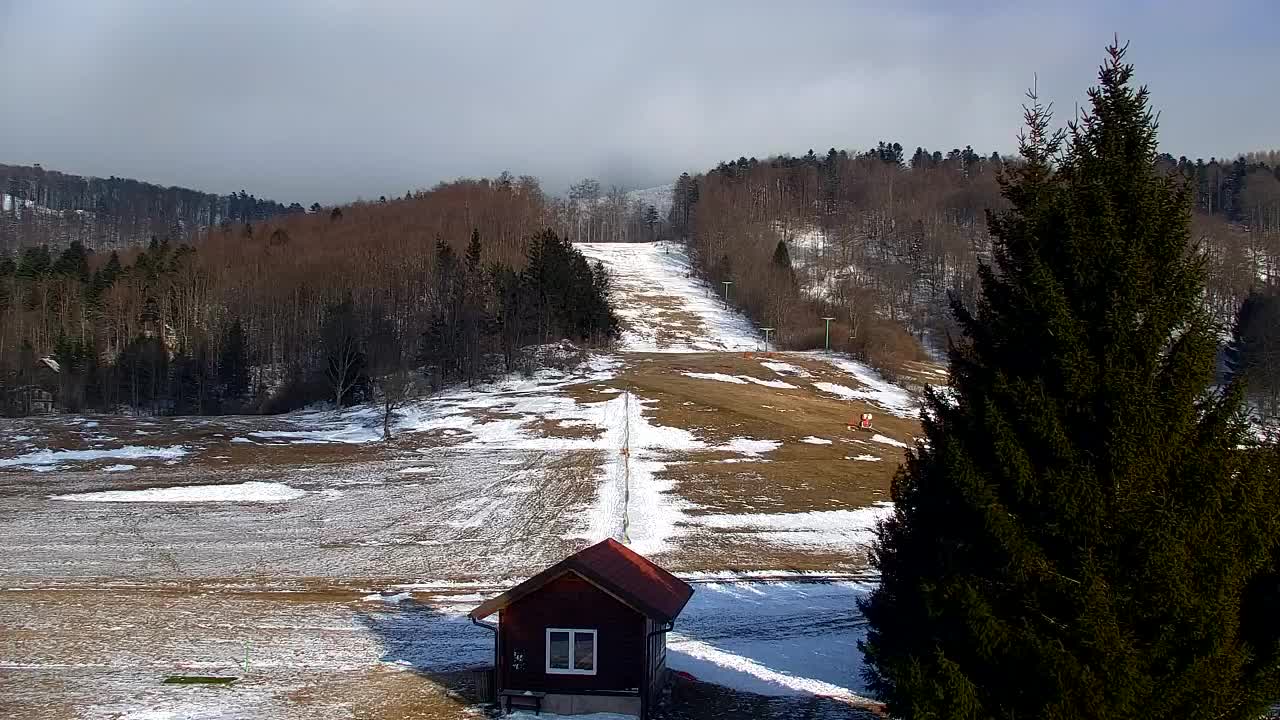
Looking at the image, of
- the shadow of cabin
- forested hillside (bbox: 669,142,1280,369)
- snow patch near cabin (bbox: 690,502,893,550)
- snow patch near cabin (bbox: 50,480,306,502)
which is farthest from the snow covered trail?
the shadow of cabin

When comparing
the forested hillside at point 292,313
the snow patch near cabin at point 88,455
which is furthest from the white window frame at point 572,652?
the forested hillside at point 292,313

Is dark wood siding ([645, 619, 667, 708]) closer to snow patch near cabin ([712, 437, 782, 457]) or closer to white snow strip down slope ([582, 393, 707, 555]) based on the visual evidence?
white snow strip down slope ([582, 393, 707, 555])

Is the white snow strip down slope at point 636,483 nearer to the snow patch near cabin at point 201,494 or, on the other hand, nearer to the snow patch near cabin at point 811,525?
the snow patch near cabin at point 811,525

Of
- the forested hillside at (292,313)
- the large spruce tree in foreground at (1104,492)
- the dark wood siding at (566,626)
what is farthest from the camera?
the forested hillside at (292,313)

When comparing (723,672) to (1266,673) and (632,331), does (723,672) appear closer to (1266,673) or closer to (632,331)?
(1266,673)

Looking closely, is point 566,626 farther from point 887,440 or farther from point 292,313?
point 292,313

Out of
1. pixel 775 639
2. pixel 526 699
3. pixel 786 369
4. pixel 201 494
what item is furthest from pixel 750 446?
pixel 526 699
